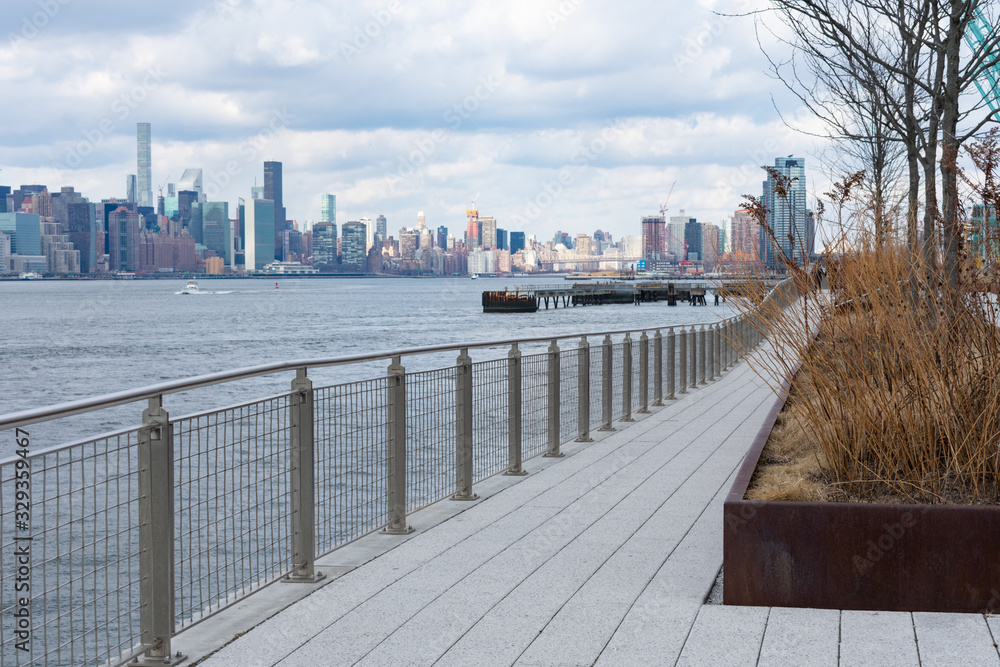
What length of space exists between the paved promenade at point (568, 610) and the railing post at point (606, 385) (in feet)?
12.8

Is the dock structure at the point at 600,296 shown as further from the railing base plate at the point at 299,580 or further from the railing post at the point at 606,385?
the railing base plate at the point at 299,580

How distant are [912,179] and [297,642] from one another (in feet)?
35.5

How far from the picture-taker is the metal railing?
3.83 metres

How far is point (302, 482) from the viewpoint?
5.18 m

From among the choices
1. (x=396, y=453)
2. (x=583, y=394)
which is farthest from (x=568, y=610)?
(x=583, y=394)

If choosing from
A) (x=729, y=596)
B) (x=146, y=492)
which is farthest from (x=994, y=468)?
(x=146, y=492)

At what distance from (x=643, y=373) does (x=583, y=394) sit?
285 centimetres

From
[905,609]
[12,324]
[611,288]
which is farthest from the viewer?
[611,288]

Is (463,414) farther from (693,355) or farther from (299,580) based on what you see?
(693,355)

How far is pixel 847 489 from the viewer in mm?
5164

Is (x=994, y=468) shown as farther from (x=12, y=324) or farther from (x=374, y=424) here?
(x=12, y=324)

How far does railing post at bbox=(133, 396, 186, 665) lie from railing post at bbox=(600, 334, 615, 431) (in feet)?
25.4

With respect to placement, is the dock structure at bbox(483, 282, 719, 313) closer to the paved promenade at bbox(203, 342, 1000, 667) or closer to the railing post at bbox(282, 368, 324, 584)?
the paved promenade at bbox(203, 342, 1000, 667)

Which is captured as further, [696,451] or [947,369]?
[696,451]
